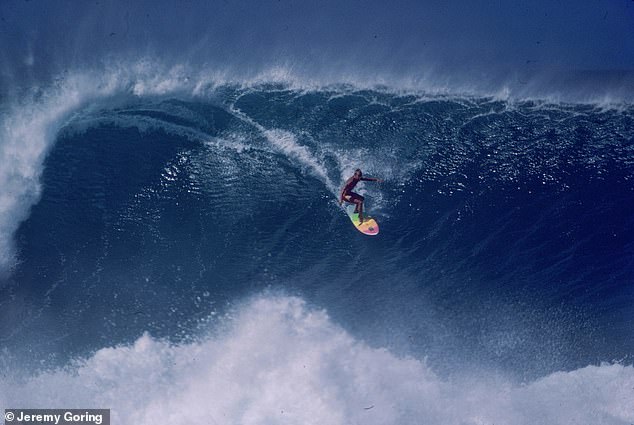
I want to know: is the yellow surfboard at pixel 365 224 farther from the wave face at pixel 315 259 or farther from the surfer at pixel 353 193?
the wave face at pixel 315 259

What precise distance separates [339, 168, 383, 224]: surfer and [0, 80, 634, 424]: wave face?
104 centimetres

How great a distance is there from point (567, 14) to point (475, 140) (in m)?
6.93

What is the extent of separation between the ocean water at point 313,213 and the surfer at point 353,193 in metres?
0.84

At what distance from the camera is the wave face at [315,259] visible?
2236cm

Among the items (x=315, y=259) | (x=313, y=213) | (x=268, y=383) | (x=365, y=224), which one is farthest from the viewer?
(x=313, y=213)

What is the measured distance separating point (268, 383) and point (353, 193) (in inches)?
313

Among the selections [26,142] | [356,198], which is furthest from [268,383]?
[26,142]

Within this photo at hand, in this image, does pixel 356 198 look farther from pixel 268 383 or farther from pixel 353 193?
pixel 268 383

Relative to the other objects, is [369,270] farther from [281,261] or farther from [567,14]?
[567,14]

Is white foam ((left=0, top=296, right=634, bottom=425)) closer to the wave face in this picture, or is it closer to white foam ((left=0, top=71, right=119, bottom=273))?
the wave face

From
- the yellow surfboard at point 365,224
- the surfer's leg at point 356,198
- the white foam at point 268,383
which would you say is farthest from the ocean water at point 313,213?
the surfer's leg at point 356,198

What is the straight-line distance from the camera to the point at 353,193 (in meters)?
22.0

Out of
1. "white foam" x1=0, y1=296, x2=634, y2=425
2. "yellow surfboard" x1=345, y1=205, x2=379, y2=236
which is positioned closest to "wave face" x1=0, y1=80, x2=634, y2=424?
"white foam" x1=0, y1=296, x2=634, y2=425

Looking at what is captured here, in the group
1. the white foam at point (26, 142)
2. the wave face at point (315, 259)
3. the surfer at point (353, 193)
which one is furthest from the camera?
the white foam at point (26, 142)
